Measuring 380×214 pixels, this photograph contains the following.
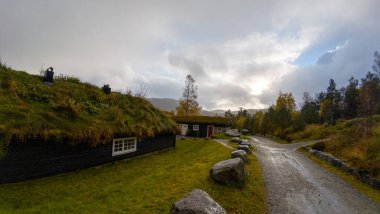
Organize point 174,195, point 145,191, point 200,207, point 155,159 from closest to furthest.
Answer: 1. point 200,207
2. point 174,195
3. point 145,191
4. point 155,159

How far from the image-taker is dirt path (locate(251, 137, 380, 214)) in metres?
10.6

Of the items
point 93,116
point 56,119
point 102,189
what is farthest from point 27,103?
point 102,189

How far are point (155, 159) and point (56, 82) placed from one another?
958 cm

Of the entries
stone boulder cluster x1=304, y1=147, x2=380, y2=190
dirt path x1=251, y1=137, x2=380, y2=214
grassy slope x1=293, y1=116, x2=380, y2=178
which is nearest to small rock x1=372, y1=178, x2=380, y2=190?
stone boulder cluster x1=304, y1=147, x2=380, y2=190

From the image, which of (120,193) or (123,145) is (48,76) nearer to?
(123,145)

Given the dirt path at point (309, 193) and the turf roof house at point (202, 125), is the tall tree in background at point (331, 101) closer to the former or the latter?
the turf roof house at point (202, 125)

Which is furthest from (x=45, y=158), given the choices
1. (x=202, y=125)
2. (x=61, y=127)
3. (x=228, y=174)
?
(x=202, y=125)

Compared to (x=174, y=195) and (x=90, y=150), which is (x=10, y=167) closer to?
(x=90, y=150)

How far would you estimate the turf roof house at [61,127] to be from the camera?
1220cm

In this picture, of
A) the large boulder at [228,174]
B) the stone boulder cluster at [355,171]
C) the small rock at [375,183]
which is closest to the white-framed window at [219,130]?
the stone boulder cluster at [355,171]

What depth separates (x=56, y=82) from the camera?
19375 millimetres

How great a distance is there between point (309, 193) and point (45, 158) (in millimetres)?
13285

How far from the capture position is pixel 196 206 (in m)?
6.96

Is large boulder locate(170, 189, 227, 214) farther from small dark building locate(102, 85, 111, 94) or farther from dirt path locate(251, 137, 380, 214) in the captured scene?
small dark building locate(102, 85, 111, 94)
